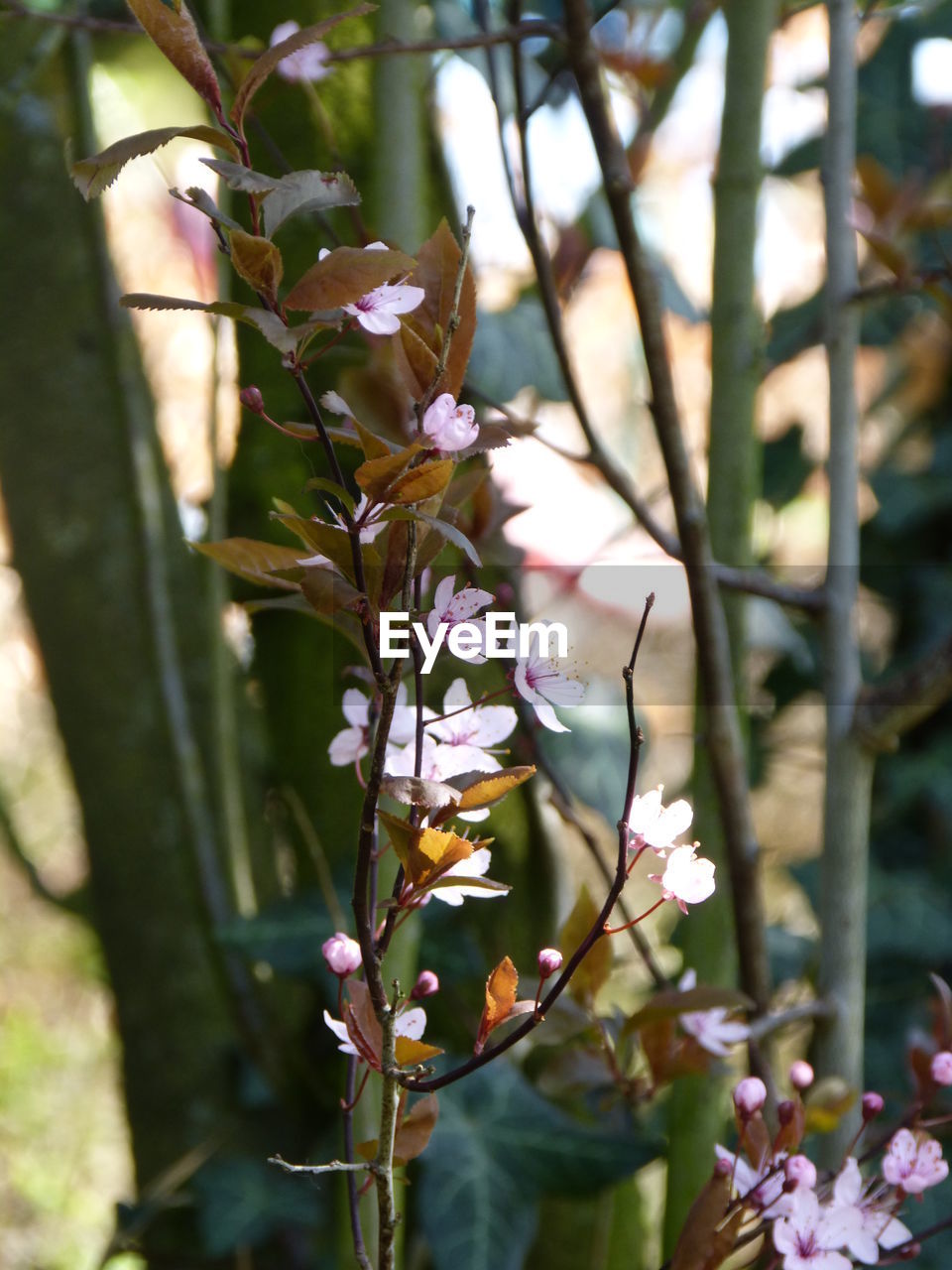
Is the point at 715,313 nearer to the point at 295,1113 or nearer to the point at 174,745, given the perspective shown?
the point at 174,745

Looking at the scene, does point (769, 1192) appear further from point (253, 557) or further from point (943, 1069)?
point (253, 557)

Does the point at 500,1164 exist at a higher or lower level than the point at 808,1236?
lower

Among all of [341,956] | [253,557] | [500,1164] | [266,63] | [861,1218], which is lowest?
[500,1164]

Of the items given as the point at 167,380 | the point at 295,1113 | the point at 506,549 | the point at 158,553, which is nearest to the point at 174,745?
the point at 158,553

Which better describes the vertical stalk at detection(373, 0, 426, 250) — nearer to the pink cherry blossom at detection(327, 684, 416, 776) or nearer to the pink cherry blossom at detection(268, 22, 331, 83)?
the pink cherry blossom at detection(268, 22, 331, 83)

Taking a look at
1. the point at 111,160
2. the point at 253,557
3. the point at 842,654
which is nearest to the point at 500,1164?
the point at 842,654

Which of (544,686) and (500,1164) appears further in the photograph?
(500,1164)
